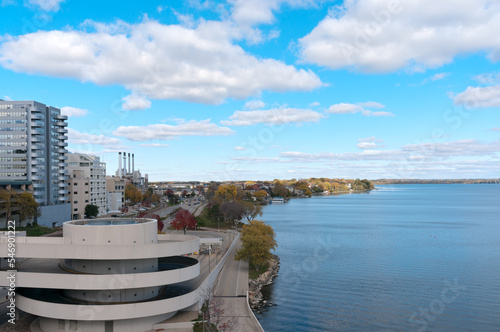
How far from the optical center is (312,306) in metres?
30.9

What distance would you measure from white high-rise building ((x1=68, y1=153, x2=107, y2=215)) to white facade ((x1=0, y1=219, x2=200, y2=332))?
54.0 meters

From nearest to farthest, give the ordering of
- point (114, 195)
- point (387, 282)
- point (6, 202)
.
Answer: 1. point (387, 282)
2. point (6, 202)
3. point (114, 195)

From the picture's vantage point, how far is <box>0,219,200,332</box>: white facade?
21672mm

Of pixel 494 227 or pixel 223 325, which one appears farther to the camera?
pixel 494 227

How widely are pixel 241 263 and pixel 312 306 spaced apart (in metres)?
11.7

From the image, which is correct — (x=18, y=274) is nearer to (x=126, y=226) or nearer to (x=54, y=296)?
(x=54, y=296)

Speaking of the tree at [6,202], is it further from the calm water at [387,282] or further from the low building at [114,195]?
the low building at [114,195]

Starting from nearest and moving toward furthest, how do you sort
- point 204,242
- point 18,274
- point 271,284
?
point 18,274
point 271,284
point 204,242

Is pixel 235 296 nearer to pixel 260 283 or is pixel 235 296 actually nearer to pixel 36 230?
pixel 260 283

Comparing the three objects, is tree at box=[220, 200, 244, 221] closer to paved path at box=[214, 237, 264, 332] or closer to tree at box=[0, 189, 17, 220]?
paved path at box=[214, 237, 264, 332]

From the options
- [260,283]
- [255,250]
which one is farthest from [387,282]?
[255,250]

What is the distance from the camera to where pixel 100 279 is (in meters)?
21.5

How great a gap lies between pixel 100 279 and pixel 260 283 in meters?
17.9

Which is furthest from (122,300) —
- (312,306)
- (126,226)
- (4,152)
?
(4,152)
